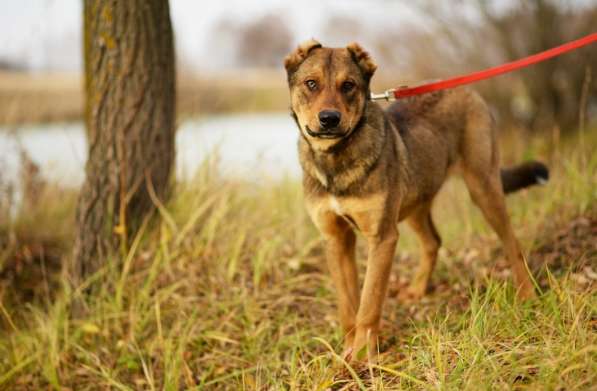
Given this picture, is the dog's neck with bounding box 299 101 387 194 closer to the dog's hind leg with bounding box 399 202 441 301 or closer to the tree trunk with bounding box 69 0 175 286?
the dog's hind leg with bounding box 399 202 441 301

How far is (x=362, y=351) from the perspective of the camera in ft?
11.8

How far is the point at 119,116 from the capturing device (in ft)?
15.4

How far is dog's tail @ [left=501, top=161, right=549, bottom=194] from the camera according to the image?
14.9ft

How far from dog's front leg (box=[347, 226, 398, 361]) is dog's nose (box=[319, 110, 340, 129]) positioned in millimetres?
761

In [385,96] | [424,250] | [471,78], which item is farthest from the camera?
[424,250]

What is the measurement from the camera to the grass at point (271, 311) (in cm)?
303

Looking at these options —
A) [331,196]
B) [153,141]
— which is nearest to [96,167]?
[153,141]

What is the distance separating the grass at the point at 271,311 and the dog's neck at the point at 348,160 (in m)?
0.93

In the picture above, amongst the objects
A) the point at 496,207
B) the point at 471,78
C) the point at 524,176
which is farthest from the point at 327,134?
the point at 524,176

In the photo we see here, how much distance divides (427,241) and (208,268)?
1.75m

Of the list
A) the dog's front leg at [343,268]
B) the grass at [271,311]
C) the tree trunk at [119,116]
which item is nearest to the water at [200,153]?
the grass at [271,311]

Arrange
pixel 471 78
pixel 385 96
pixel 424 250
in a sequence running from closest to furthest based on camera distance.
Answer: pixel 385 96 → pixel 471 78 → pixel 424 250

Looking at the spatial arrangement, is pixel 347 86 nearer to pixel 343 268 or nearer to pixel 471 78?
pixel 471 78

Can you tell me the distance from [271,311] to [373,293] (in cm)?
107
